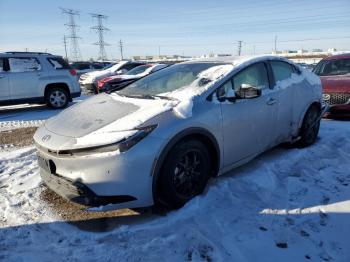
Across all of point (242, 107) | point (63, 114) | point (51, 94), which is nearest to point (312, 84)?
point (242, 107)

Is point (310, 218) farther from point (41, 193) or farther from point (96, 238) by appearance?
point (41, 193)

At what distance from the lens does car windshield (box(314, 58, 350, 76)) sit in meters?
8.52

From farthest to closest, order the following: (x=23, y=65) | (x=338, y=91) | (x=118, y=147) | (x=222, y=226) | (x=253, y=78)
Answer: (x=23, y=65), (x=338, y=91), (x=253, y=78), (x=222, y=226), (x=118, y=147)

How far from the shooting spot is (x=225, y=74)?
3967 mm

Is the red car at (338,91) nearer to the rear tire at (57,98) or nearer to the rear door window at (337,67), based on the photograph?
the rear door window at (337,67)

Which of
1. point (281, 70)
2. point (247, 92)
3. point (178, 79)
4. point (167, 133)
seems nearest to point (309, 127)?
point (281, 70)

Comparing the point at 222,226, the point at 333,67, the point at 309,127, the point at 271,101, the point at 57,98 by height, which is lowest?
the point at 222,226

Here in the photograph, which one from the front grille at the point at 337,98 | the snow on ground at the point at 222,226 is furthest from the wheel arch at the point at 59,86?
the front grille at the point at 337,98

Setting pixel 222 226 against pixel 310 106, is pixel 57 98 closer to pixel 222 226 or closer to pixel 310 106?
pixel 310 106

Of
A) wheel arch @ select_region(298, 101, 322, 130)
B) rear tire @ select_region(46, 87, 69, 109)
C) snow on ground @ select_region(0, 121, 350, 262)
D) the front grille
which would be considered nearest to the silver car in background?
snow on ground @ select_region(0, 121, 350, 262)

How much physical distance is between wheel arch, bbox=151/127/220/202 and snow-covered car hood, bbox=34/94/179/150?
315 millimetres

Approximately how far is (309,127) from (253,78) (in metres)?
1.68

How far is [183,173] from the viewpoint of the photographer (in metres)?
3.48

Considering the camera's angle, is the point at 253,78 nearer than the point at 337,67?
Yes
